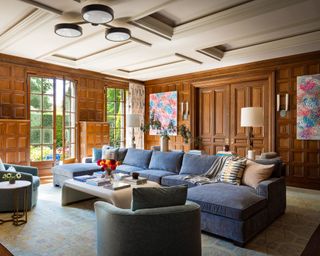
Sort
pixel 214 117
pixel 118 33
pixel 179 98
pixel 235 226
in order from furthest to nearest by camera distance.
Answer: pixel 179 98
pixel 214 117
pixel 118 33
pixel 235 226

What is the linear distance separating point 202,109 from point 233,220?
4.62m

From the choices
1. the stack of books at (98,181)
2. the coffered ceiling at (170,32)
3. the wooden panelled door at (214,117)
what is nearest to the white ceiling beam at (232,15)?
the coffered ceiling at (170,32)

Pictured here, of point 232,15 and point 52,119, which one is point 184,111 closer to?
point 52,119

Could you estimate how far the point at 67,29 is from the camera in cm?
371

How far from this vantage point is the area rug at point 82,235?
2600mm

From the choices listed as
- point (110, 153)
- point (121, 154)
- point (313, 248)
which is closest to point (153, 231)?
point (313, 248)

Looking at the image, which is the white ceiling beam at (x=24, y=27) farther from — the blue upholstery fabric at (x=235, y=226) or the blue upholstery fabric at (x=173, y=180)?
the blue upholstery fabric at (x=235, y=226)

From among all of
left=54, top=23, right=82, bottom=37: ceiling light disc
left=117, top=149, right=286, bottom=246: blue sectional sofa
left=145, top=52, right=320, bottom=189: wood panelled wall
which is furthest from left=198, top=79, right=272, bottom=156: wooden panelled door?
left=54, top=23, right=82, bottom=37: ceiling light disc

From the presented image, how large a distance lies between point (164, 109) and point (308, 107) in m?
3.87

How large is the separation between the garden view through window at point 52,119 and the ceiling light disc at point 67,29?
2699mm

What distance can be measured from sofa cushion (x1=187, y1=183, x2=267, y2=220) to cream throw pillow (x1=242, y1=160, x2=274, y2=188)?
0.16 m

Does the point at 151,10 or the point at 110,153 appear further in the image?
the point at 110,153

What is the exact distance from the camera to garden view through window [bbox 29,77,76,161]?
238 inches

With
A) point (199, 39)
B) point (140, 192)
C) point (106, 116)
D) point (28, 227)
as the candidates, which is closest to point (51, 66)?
point (106, 116)
